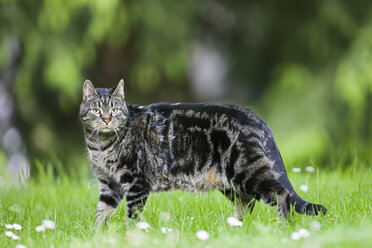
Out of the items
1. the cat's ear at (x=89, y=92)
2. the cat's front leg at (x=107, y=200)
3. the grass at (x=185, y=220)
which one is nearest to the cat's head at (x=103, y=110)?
the cat's ear at (x=89, y=92)

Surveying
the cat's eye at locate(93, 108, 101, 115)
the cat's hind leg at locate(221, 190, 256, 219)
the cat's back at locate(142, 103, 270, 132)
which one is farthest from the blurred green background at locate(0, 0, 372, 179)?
the cat's eye at locate(93, 108, 101, 115)

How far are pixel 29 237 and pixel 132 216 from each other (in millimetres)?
609

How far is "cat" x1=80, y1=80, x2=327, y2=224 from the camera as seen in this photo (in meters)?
2.78

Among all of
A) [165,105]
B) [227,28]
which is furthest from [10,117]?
[165,105]

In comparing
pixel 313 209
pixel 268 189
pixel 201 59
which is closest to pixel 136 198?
pixel 268 189

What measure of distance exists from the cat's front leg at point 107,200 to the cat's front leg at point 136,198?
0.26 meters

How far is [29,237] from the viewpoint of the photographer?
270cm

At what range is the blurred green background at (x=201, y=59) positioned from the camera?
18.5 feet

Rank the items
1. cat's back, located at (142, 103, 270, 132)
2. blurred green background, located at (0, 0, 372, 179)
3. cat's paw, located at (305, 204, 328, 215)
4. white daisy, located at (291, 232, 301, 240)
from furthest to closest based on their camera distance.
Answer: blurred green background, located at (0, 0, 372, 179)
cat's back, located at (142, 103, 270, 132)
cat's paw, located at (305, 204, 328, 215)
white daisy, located at (291, 232, 301, 240)

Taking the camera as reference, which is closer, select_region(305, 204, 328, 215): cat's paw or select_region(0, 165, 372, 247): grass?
select_region(0, 165, 372, 247): grass

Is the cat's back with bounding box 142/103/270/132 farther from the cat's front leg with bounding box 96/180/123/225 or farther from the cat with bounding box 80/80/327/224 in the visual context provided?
the cat's front leg with bounding box 96/180/123/225

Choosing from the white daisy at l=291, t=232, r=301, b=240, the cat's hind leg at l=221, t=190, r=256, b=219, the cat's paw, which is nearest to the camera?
the white daisy at l=291, t=232, r=301, b=240

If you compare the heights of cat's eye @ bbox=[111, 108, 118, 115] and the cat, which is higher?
cat's eye @ bbox=[111, 108, 118, 115]

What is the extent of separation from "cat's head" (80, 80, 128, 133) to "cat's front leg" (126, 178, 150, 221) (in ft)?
1.31
